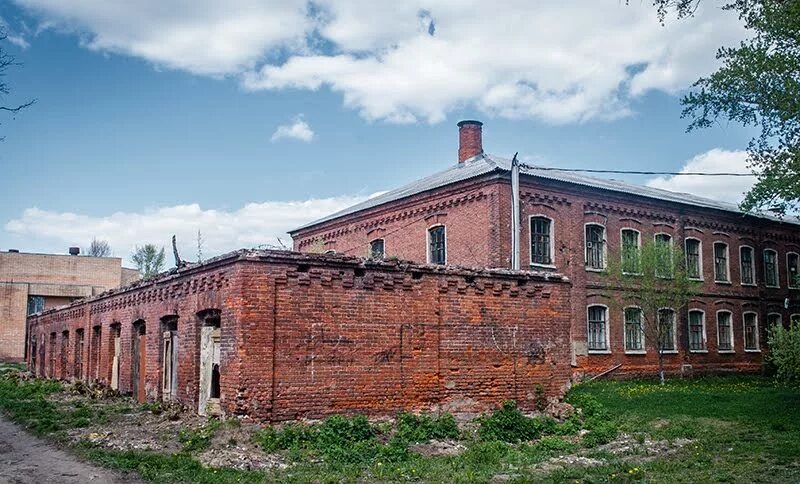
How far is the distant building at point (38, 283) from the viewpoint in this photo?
42.8 meters

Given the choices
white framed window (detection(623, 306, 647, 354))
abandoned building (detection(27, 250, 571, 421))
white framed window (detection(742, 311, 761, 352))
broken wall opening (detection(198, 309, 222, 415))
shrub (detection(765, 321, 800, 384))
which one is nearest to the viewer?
abandoned building (detection(27, 250, 571, 421))

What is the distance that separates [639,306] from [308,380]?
1512 centimetres

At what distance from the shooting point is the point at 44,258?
45.7 metres

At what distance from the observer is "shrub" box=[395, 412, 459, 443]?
12359 mm

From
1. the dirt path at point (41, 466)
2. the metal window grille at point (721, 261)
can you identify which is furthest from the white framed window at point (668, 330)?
the dirt path at point (41, 466)

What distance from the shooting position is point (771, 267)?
3133 cm

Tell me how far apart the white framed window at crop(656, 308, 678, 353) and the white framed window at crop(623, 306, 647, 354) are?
0.76 metres

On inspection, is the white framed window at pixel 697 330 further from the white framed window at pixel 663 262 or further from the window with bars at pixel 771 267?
the white framed window at pixel 663 262

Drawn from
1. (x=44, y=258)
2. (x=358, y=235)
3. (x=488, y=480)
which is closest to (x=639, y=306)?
(x=358, y=235)

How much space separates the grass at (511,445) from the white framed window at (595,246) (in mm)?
8215

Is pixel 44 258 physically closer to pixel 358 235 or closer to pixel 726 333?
pixel 358 235

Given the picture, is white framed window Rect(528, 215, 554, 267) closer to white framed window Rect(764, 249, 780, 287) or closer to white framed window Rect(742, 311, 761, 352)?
white framed window Rect(742, 311, 761, 352)

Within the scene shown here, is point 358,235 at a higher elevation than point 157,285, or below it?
higher

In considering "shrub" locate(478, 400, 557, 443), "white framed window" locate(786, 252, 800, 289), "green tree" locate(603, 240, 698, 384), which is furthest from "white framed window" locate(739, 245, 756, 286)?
"shrub" locate(478, 400, 557, 443)
